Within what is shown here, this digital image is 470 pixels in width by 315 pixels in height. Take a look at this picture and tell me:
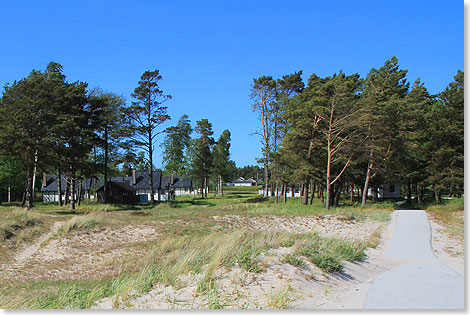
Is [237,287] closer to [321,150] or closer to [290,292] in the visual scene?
[290,292]

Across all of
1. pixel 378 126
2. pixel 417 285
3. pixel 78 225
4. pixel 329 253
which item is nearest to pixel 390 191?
pixel 378 126

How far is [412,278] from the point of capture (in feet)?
24.1

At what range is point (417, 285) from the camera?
22.1 ft

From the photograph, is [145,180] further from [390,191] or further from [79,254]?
[79,254]

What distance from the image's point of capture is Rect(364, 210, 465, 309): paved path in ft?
18.9

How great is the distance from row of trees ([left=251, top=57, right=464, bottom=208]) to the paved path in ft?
54.6

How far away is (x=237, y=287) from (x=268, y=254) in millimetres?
1896

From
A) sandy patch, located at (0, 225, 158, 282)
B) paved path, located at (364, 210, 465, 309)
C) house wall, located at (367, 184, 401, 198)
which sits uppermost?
house wall, located at (367, 184, 401, 198)

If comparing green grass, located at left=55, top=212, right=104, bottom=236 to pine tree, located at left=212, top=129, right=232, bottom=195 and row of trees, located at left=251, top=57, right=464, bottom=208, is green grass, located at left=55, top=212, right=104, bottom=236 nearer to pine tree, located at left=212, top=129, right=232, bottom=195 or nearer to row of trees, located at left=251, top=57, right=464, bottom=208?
row of trees, located at left=251, top=57, right=464, bottom=208

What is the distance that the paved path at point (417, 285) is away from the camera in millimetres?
5774

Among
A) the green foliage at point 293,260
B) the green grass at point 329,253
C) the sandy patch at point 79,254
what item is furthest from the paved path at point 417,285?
the sandy patch at point 79,254

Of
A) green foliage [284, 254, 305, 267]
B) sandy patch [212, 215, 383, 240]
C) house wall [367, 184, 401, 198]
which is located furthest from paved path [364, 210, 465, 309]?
house wall [367, 184, 401, 198]

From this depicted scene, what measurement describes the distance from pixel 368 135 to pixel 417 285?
2212 cm

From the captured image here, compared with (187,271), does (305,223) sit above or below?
below
